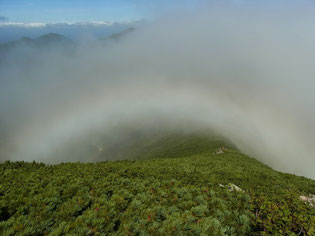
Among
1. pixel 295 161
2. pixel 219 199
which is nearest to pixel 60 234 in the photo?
pixel 219 199

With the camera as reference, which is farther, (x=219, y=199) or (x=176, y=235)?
(x=219, y=199)

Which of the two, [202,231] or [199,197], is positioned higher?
[202,231]

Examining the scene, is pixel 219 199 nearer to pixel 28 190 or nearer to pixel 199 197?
pixel 199 197

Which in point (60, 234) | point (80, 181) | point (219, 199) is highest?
point (60, 234)

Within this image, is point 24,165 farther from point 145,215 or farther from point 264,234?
point 264,234

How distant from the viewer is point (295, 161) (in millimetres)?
188000

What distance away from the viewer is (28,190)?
8930 mm

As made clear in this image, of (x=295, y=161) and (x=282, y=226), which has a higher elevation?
(x=282, y=226)

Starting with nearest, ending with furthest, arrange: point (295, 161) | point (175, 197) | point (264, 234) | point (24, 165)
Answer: point (264, 234) → point (175, 197) → point (24, 165) → point (295, 161)

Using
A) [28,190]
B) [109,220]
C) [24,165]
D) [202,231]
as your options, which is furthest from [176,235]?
[24,165]

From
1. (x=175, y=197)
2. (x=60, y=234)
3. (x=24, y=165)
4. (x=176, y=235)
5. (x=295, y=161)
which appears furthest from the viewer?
(x=295, y=161)

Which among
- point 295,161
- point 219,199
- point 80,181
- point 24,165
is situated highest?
point 80,181

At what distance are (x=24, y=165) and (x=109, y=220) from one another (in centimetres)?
1228

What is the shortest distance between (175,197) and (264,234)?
13.7ft
